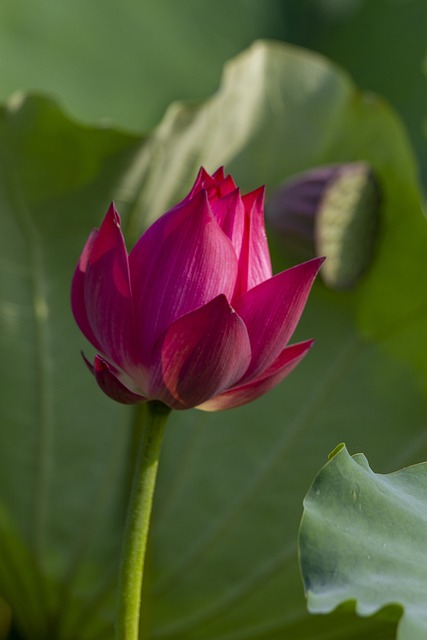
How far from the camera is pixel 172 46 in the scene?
1267 millimetres

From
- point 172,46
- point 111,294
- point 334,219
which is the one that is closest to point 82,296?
point 111,294

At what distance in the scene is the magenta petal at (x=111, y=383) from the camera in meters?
0.39

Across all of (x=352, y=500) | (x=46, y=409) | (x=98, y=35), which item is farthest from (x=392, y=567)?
(x=98, y=35)

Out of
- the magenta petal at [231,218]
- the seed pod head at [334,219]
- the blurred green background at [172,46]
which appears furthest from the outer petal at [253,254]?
the blurred green background at [172,46]

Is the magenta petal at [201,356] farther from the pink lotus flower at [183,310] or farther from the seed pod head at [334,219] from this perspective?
the seed pod head at [334,219]

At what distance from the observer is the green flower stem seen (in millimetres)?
399

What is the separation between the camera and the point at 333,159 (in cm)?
93

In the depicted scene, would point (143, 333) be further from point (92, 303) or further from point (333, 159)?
point (333, 159)

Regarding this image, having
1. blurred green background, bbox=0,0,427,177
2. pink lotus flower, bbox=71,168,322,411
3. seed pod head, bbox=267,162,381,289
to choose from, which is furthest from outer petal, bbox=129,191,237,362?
blurred green background, bbox=0,0,427,177

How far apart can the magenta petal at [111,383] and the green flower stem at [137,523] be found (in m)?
0.01

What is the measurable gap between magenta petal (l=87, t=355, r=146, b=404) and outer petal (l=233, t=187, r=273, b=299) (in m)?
0.06

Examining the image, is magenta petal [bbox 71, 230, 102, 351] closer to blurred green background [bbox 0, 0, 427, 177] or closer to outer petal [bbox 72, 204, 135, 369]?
outer petal [bbox 72, 204, 135, 369]

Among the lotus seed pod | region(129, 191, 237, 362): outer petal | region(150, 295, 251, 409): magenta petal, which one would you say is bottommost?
the lotus seed pod

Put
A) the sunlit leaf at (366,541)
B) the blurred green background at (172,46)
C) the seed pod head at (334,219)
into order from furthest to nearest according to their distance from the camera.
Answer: the blurred green background at (172,46) → the seed pod head at (334,219) → the sunlit leaf at (366,541)
